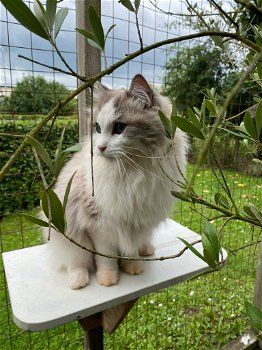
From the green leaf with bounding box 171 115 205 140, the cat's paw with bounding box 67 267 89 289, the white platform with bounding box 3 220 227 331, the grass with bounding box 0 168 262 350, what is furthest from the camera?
the grass with bounding box 0 168 262 350

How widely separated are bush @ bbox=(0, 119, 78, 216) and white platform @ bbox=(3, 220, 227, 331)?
8.2 inches

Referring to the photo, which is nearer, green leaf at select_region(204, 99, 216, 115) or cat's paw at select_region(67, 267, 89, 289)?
green leaf at select_region(204, 99, 216, 115)

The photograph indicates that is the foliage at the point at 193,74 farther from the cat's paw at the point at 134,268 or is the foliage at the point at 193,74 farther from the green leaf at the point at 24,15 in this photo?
the green leaf at the point at 24,15

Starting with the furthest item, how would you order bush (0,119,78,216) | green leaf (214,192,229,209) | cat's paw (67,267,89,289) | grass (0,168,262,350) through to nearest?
grass (0,168,262,350) → bush (0,119,78,216) → cat's paw (67,267,89,289) → green leaf (214,192,229,209)

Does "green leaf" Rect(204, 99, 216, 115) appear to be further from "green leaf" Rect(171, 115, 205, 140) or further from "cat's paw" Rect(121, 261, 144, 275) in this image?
"cat's paw" Rect(121, 261, 144, 275)

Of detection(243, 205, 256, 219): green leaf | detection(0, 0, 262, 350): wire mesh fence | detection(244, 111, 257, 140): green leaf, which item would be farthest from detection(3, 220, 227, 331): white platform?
detection(244, 111, 257, 140): green leaf

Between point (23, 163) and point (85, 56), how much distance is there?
4.67 ft

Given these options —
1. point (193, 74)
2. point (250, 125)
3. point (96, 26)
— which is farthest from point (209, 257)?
point (193, 74)

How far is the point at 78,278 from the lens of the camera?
0.94 metres

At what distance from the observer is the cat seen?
90 centimetres

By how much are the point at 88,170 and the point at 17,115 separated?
544mm

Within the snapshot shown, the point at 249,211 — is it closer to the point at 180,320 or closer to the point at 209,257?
the point at 209,257

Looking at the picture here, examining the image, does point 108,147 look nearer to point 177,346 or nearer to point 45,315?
point 45,315

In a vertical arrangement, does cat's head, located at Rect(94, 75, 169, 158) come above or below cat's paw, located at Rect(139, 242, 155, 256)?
above
